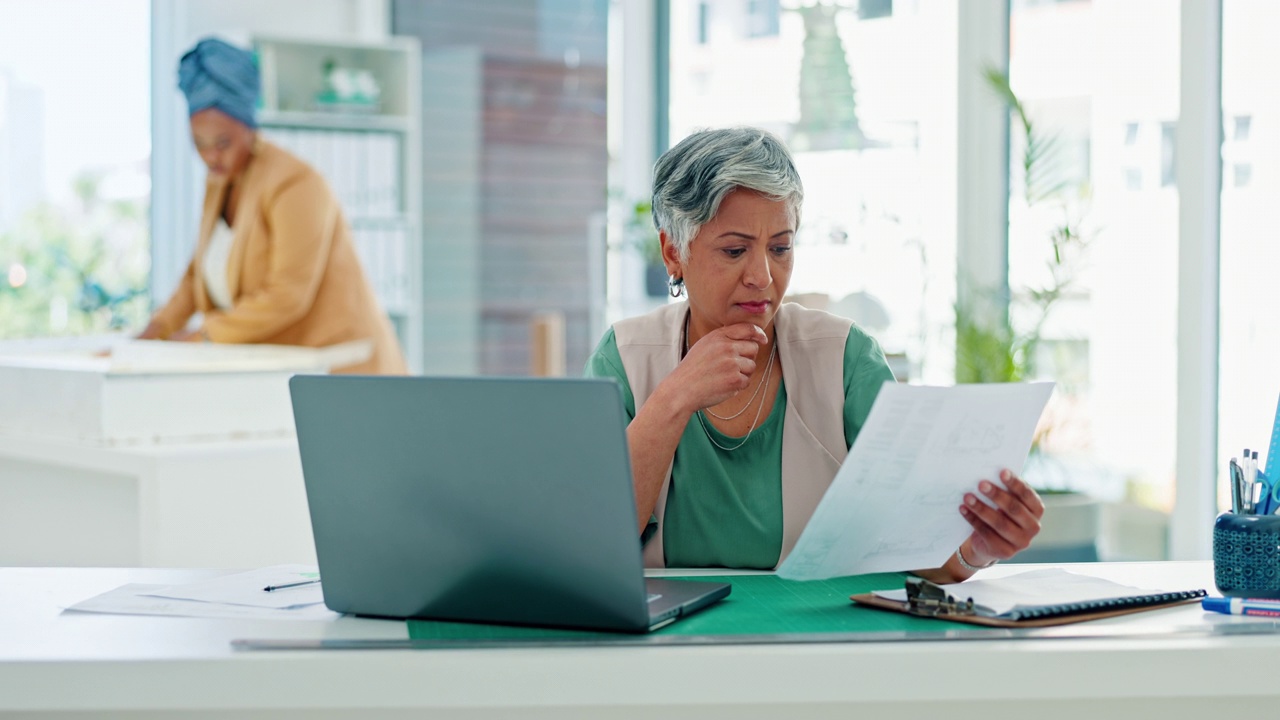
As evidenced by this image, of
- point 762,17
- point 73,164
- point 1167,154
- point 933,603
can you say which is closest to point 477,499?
point 933,603

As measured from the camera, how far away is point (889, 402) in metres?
1.06

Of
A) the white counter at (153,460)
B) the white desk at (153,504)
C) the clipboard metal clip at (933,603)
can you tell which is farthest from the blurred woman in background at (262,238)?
the clipboard metal clip at (933,603)

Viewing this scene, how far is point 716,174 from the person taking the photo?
5.08 ft

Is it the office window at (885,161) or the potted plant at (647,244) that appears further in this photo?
the potted plant at (647,244)

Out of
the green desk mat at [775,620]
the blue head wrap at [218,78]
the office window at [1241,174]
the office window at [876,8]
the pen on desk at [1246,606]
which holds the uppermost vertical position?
the office window at [876,8]

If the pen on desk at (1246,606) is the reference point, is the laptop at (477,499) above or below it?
above

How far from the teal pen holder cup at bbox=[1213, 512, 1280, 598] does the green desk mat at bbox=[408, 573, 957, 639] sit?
329 mm

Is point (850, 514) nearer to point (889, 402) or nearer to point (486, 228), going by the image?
point (889, 402)

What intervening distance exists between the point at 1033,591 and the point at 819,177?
3.58 m

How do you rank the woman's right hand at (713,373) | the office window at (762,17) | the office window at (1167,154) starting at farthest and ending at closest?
the office window at (762,17) → the office window at (1167,154) → the woman's right hand at (713,373)

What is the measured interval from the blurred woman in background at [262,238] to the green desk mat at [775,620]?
2380 mm

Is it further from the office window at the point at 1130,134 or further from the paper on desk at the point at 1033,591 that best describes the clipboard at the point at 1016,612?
the office window at the point at 1130,134

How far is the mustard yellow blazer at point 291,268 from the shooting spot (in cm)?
339

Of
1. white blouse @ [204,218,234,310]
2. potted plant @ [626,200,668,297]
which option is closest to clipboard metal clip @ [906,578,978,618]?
white blouse @ [204,218,234,310]
